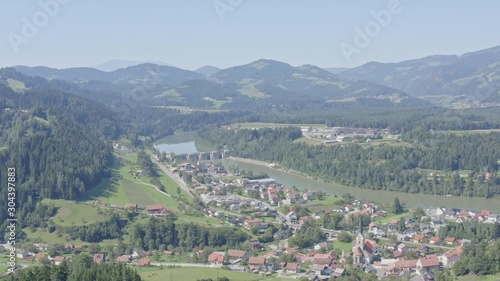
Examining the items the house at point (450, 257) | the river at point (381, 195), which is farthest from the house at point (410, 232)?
the river at point (381, 195)

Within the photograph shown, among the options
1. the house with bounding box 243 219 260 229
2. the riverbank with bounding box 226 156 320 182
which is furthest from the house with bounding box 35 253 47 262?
the riverbank with bounding box 226 156 320 182

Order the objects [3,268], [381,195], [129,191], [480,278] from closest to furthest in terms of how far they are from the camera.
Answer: [480,278]
[3,268]
[129,191]
[381,195]

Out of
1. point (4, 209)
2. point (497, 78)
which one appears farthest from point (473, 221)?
point (497, 78)

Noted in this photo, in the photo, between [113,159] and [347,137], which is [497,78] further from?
[113,159]

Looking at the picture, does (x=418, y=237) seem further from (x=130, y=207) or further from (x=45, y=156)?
(x=45, y=156)

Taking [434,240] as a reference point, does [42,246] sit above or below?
above

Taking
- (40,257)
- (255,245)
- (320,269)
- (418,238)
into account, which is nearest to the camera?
(320,269)

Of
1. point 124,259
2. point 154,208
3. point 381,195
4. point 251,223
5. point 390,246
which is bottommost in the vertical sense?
point 390,246

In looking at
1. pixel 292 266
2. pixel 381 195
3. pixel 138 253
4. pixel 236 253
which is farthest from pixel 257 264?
pixel 381 195
